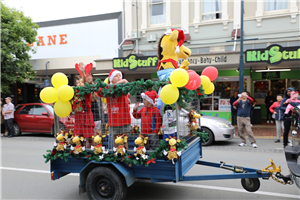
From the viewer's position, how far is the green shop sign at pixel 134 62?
12.5 meters

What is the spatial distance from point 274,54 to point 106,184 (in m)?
9.59

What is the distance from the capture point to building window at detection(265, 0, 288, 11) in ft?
43.2

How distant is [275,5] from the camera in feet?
43.8

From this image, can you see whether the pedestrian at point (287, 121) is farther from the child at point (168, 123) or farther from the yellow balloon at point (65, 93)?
the yellow balloon at point (65, 93)

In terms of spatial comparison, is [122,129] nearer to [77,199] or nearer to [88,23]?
[77,199]

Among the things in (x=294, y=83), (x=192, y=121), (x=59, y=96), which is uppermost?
(x=294, y=83)

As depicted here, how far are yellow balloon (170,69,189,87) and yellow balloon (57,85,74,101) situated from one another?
1639mm

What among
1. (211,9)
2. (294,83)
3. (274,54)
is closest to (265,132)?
(274,54)

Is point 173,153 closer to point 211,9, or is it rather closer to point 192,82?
point 192,82

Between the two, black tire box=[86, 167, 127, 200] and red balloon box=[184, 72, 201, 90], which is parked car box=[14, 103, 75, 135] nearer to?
black tire box=[86, 167, 127, 200]

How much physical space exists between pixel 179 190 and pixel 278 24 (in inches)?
474

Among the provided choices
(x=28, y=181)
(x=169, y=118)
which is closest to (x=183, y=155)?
(x=169, y=118)

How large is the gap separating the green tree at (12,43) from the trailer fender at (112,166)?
10.9 meters

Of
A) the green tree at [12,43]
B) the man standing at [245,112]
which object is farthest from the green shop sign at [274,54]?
the green tree at [12,43]
